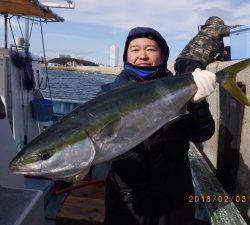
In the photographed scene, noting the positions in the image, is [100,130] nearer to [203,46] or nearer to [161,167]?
[161,167]

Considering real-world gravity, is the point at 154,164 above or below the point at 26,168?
below

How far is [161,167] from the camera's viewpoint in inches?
117

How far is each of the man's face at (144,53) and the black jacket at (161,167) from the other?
0.15m

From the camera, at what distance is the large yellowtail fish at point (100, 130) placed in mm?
2070

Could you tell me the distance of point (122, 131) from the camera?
2.21 metres

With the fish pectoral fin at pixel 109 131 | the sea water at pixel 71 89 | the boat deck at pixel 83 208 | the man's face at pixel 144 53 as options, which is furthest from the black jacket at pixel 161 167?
the boat deck at pixel 83 208

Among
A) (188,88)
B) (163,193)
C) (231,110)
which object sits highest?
(188,88)

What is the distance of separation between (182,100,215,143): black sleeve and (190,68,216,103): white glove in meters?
0.16

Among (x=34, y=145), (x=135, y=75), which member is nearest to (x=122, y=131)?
(x=34, y=145)

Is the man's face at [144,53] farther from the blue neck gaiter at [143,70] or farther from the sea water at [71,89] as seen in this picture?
the sea water at [71,89]

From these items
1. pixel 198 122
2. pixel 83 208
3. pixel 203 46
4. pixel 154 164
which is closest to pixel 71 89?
pixel 203 46

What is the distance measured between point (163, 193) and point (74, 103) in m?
9.91

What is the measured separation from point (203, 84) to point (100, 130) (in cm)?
89

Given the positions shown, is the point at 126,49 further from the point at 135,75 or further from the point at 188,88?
the point at 188,88
